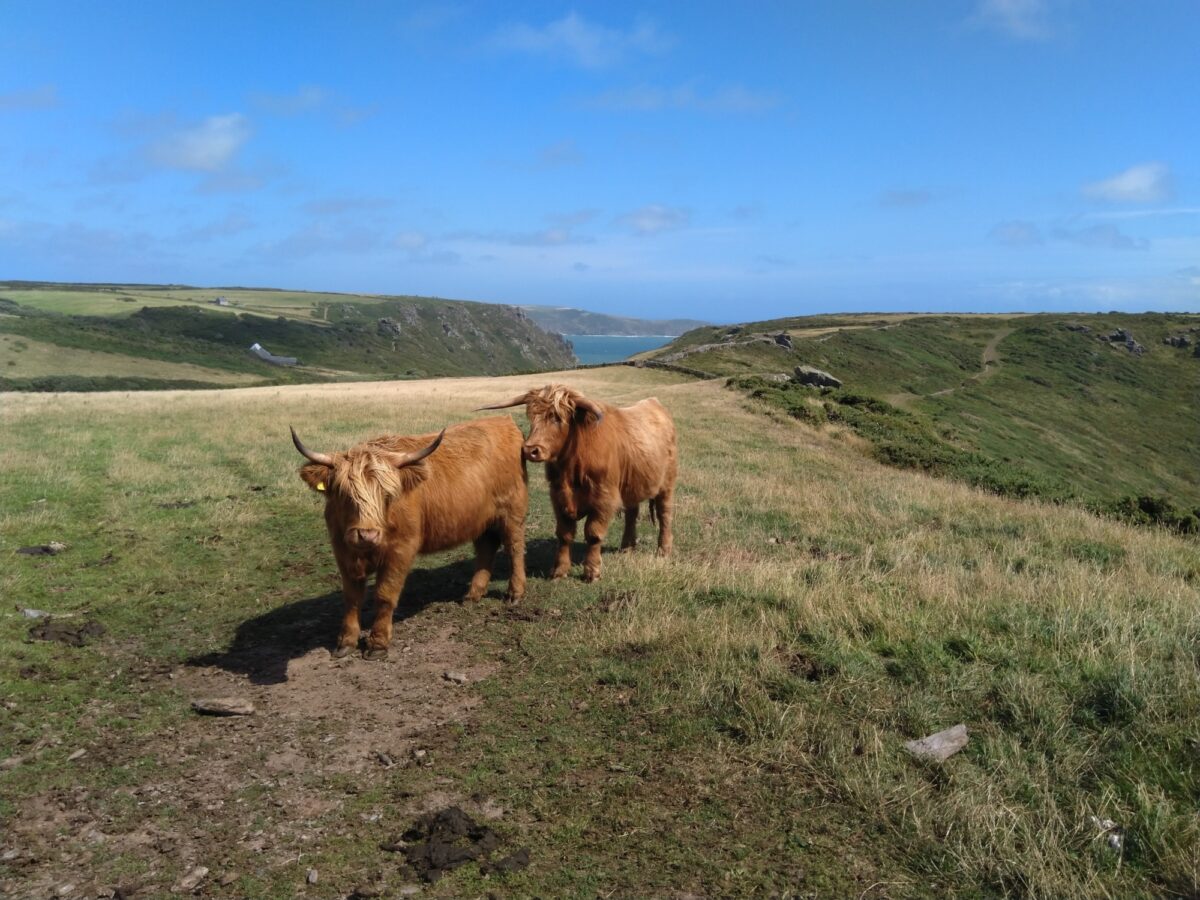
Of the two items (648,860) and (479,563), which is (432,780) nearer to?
(648,860)

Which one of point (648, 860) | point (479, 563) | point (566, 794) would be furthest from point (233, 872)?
point (479, 563)

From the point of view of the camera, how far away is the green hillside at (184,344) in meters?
67.1

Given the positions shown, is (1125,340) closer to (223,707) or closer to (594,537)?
(594,537)

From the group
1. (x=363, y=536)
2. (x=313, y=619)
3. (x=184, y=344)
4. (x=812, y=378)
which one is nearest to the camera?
(x=363, y=536)

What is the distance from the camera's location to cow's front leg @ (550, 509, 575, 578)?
8.97m

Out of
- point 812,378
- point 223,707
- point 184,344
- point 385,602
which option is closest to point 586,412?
point 385,602

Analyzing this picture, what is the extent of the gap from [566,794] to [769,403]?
979 inches

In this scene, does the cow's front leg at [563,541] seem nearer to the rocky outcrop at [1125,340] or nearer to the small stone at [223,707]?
the small stone at [223,707]

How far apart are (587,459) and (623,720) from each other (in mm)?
4020

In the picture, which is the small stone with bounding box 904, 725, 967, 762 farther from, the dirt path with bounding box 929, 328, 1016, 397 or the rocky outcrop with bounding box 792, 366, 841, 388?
the dirt path with bounding box 929, 328, 1016, 397

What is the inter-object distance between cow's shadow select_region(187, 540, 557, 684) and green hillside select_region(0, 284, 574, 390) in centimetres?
5429

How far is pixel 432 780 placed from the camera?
15.9ft

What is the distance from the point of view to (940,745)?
4.84 m

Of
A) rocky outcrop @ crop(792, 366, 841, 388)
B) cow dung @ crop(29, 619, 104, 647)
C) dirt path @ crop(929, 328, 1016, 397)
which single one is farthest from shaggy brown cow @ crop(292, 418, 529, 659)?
dirt path @ crop(929, 328, 1016, 397)
